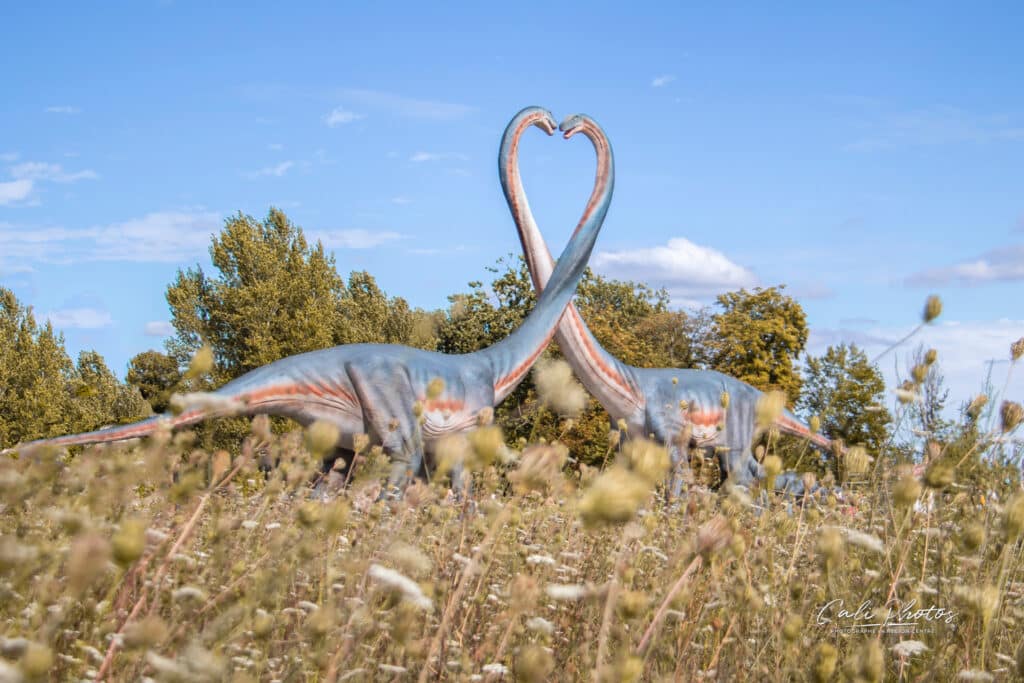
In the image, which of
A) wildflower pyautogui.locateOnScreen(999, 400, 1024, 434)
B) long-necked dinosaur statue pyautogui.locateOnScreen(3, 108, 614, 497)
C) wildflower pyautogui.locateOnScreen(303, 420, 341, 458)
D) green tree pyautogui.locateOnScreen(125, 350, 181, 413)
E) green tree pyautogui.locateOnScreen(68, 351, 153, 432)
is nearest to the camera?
wildflower pyautogui.locateOnScreen(303, 420, 341, 458)

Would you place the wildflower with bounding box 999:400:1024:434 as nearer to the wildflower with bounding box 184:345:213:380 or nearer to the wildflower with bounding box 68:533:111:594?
the wildflower with bounding box 184:345:213:380

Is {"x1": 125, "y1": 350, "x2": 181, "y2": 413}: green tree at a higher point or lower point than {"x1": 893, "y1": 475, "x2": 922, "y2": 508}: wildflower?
higher

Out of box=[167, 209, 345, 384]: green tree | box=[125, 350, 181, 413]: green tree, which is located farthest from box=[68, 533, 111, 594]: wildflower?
box=[125, 350, 181, 413]: green tree

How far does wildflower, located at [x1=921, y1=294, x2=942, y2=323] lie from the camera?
2.74 m

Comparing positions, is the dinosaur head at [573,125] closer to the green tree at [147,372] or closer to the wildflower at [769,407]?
the wildflower at [769,407]

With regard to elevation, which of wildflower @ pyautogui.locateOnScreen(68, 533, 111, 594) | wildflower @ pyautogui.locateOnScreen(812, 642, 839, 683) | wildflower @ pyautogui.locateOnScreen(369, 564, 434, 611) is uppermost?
wildflower @ pyautogui.locateOnScreen(68, 533, 111, 594)

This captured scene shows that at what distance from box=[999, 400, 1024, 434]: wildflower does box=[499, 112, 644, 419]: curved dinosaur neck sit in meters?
8.46

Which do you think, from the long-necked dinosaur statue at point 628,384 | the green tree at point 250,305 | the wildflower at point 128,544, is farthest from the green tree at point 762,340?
the wildflower at point 128,544

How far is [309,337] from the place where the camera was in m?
22.4

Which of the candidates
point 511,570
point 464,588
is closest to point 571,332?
point 511,570

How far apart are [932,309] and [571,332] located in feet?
28.6

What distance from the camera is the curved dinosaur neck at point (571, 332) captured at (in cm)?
1134

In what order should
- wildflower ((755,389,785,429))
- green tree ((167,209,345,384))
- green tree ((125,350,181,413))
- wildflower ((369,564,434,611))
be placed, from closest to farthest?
1. wildflower ((369,564,434,611))
2. wildflower ((755,389,785,429))
3. green tree ((167,209,345,384))
4. green tree ((125,350,181,413))

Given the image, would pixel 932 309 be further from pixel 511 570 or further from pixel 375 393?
pixel 375 393
